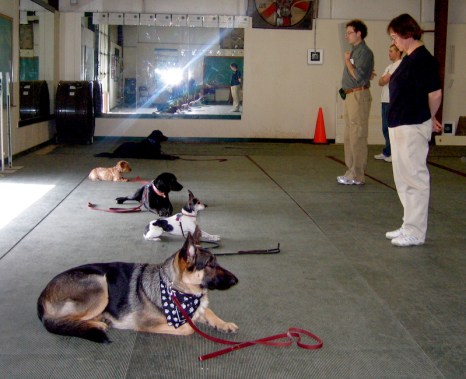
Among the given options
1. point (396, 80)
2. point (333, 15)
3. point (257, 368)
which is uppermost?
point (333, 15)

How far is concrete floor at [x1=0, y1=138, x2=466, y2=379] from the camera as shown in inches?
115

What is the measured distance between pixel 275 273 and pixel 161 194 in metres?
2.00

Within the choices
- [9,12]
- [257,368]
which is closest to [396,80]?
[257,368]

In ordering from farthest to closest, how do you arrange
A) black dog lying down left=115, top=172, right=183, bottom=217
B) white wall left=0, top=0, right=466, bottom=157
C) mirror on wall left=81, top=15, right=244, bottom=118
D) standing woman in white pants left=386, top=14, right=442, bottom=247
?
mirror on wall left=81, top=15, right=244, bottom=118
white wall left=0, top=0, right=466, bottom=157
black dog lying down left=115, top=172, right=183, bottom=217
standing woman in white pants left=386, top=14, right=442, bottom=247

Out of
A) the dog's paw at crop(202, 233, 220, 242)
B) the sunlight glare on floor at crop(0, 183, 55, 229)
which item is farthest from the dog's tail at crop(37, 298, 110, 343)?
the sunlight glare on floor at crop(0, 183, 55, 229)

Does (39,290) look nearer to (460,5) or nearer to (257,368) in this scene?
(257,368)

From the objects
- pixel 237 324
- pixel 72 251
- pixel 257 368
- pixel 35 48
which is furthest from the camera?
pixel 35 48

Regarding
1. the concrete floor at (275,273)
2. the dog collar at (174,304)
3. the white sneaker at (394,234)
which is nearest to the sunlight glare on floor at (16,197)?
the concrete floor at (275,273)

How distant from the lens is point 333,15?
14.0 metres

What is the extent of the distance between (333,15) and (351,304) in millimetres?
11295

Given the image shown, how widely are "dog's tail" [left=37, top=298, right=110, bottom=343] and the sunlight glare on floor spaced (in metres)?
2.61

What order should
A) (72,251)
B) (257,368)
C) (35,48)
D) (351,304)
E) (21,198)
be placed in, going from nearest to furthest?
(257,368)
(351,304)
(72,251)
(21,198)
(35,48)

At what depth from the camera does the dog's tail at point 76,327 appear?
9.77ft

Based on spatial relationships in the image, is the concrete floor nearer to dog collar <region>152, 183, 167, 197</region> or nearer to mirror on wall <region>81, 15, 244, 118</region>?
dog collar <region>152, 183, 167, 197</region>
